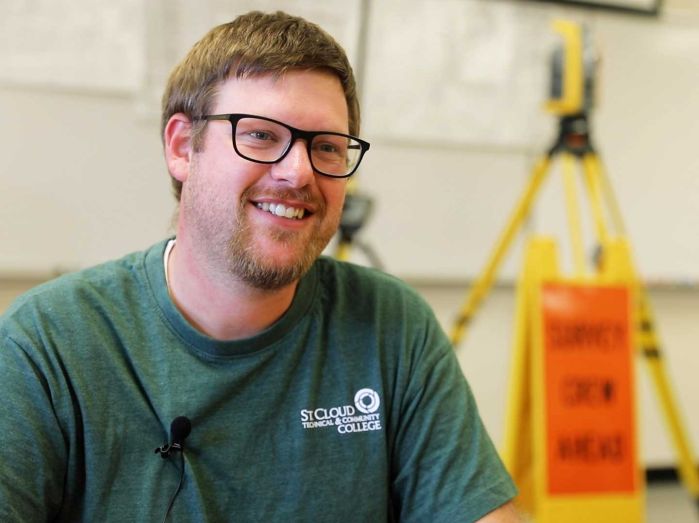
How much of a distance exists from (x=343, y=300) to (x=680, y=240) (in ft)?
7.16

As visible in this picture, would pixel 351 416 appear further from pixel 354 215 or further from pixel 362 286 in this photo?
pixel 354 215

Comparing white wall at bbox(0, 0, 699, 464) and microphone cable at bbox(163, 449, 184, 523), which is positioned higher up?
white wall at bbox(0, 0, 699, 464)

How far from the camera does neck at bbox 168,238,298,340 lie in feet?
3.24

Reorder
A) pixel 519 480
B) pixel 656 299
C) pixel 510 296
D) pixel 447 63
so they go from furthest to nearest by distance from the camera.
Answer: pixel 656 299 → pixel 510 296 → pixel 447 63 → pixel 519 480

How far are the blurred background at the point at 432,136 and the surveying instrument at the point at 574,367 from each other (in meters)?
0.12

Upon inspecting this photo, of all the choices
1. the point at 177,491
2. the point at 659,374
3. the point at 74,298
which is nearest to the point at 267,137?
the point at 74,298

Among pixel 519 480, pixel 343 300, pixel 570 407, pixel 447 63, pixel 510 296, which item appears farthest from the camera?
pixel 510 296

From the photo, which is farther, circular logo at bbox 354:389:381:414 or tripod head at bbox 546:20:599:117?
tripod head at bbox 546:20:599:117

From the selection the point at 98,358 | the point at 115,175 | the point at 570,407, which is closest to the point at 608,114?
the point at 570,407

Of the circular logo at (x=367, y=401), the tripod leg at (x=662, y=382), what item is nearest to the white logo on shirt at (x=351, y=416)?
the circular logo at (x=367, y=401)

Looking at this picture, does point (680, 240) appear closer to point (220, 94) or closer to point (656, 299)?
point (656, 299)

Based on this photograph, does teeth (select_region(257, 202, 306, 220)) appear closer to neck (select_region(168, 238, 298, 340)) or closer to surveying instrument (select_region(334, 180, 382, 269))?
neck (select_region(168, 238, 298, 340))

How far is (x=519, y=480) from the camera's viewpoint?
211 cm

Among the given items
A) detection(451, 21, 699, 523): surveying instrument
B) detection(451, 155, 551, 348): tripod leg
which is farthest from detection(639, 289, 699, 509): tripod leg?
detection(451, 155, 551, 348): tripod leg
